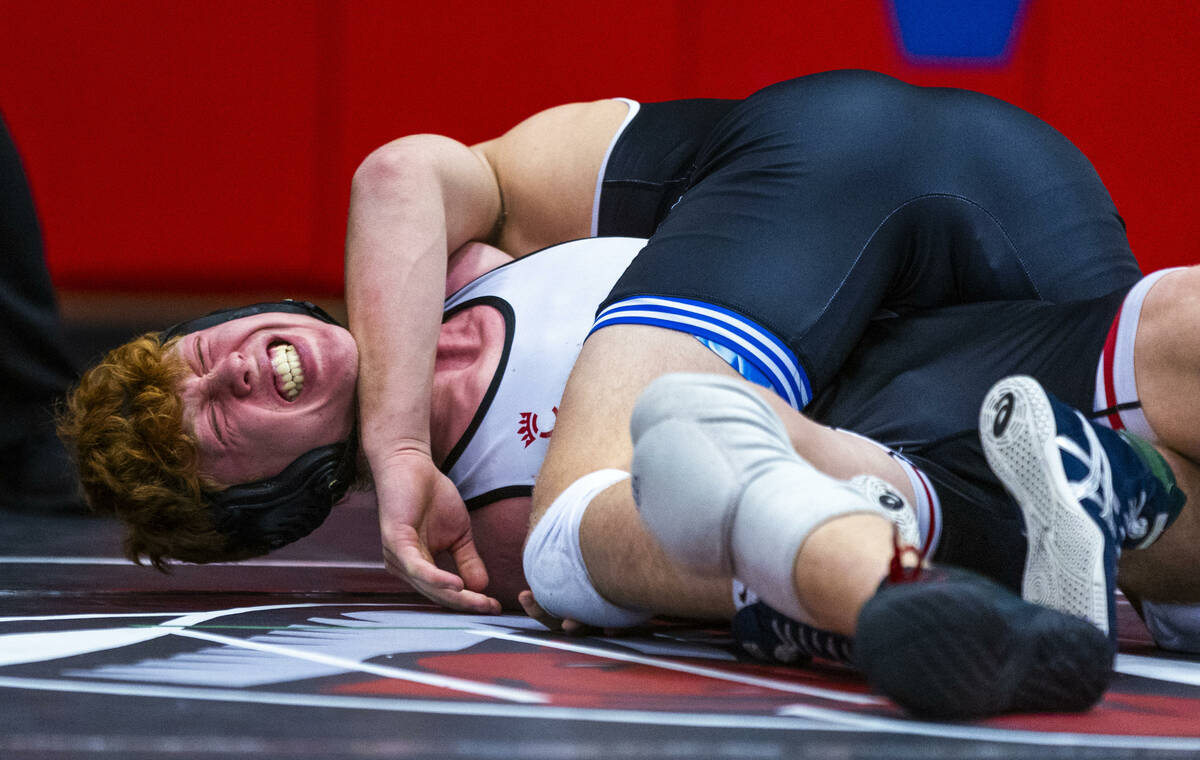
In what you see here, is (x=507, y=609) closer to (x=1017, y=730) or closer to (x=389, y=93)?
(x=1017, y=730)

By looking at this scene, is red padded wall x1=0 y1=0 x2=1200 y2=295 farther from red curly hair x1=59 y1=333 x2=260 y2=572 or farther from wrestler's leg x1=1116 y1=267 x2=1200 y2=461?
wrestler's leg x1=1116 y1=267 x2=1200 y2=461

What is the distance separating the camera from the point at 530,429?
1351mm

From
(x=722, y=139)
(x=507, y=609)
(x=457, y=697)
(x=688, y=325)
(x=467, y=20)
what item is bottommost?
(x=507, y=609)

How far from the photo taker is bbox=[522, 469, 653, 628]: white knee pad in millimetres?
1028

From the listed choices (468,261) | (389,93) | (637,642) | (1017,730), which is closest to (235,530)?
(468,261)

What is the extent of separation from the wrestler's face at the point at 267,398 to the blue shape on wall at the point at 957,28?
222 cm

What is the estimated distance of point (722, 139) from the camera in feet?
4.58

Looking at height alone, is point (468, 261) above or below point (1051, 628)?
above

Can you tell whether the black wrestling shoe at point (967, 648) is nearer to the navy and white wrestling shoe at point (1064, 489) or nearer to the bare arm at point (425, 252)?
the navy and white wrestling shoe at point (1064, 489)

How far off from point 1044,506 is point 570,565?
38 cm

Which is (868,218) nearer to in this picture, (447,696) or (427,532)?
(427,532)

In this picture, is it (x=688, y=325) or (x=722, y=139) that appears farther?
(x=722, y=139)

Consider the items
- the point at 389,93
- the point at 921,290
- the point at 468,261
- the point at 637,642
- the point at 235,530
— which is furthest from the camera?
the point at 389,93

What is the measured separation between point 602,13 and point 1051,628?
2741 mm
